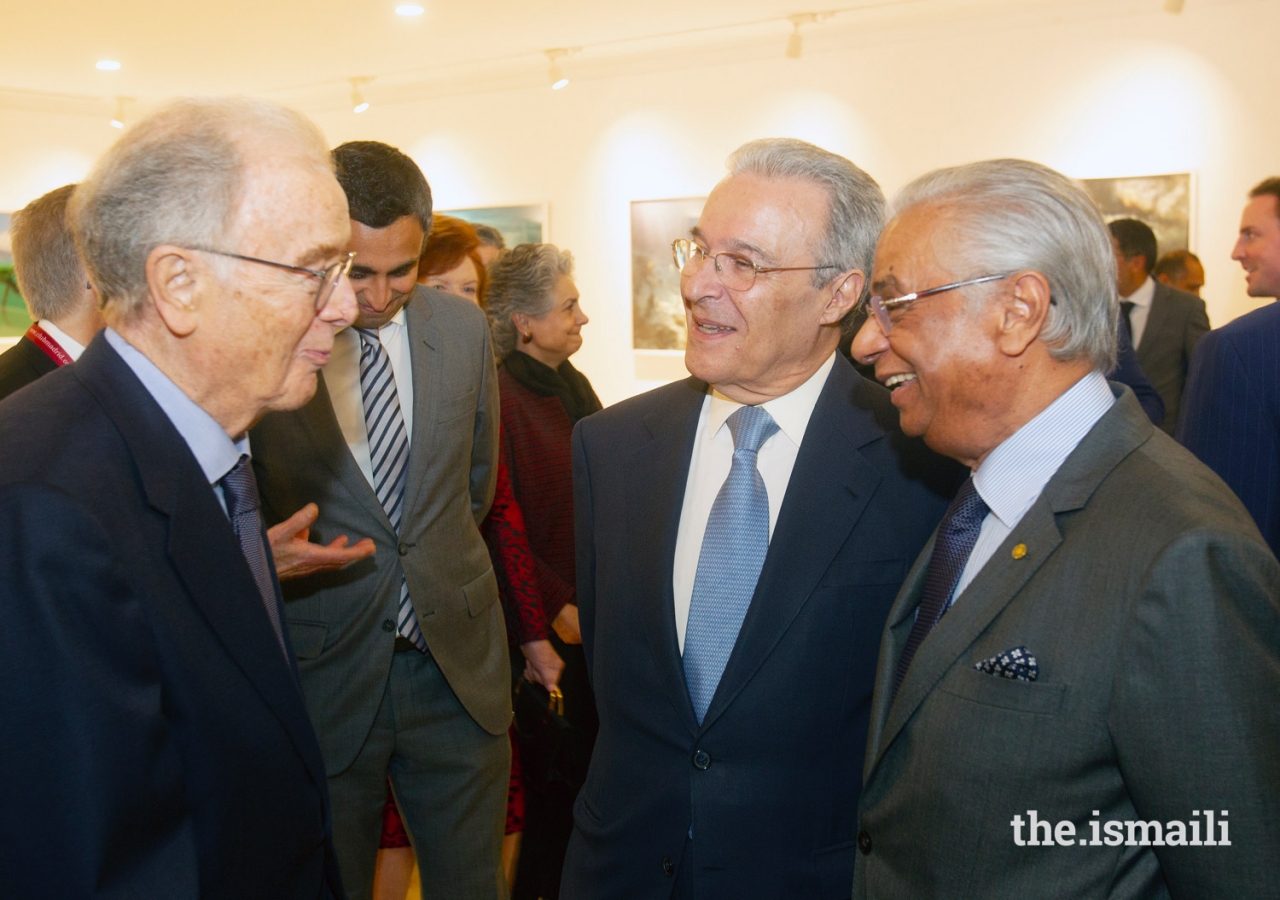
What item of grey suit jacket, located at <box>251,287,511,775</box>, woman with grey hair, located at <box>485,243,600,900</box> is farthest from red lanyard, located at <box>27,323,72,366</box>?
woman with grey hair, located at <box>485,243,600,900</box>

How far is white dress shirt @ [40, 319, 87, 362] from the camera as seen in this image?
265 cm

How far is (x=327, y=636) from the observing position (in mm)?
2285

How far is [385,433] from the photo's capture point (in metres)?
2.38

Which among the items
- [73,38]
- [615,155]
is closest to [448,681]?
[615,155]

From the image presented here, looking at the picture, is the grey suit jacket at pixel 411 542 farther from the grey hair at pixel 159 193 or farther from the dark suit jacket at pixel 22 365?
the grey hair at pixel 159 193

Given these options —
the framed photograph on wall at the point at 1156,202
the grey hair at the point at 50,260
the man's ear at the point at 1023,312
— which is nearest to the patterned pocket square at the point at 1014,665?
the man's ear at the point at 1023,312

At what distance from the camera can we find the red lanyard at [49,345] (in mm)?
2600

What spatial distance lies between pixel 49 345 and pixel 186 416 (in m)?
1.59

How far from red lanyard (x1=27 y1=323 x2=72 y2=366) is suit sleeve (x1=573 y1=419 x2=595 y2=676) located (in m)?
1.52

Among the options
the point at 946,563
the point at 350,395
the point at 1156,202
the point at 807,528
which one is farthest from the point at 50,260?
the point at 1156,202

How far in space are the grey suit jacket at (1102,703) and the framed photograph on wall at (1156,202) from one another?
564 centimetres

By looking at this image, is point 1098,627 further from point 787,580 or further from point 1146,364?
point 1146,364

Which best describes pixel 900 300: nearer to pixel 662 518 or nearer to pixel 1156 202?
pixel 662 518

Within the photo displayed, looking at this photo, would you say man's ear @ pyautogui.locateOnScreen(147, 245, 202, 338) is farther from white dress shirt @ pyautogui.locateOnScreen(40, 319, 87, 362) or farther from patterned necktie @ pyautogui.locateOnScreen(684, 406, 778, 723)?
white dress shirt @ pyautogui.locateOnScreen(40, 319, 87, 362)
